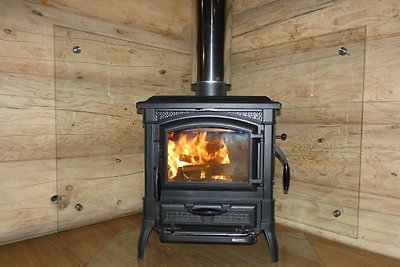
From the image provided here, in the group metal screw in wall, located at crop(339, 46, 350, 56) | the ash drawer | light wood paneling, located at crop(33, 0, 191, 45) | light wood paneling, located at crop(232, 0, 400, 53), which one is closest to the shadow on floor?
the ash drawer

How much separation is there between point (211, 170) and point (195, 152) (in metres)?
0.11

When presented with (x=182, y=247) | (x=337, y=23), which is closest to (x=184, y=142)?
(x=182, y=247)

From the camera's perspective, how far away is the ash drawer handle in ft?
4.11

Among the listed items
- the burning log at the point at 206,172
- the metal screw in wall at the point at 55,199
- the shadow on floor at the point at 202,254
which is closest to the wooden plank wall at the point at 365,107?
the shadow on floor at the point at 202,254

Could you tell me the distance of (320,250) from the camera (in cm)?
141

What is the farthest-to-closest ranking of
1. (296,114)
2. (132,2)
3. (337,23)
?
(132,2)
(296,114)
(337,23)

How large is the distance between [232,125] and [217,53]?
0.49 m

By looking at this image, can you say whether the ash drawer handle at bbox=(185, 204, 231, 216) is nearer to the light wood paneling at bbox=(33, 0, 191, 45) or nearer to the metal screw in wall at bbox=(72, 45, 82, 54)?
the metal screw in wall at bbox=(72, 45, 82, 54)

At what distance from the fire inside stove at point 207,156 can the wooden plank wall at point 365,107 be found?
1.72 ft

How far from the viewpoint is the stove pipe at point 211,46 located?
1529mm

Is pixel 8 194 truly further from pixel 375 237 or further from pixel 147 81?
pixel 375 237

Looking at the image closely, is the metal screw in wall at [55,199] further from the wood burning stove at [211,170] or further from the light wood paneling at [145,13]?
the light wood paneling at [145,13]

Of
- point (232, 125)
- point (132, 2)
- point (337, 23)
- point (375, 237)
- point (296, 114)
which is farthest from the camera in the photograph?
point (132, 2)

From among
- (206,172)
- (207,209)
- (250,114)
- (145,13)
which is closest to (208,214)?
(207,209)
